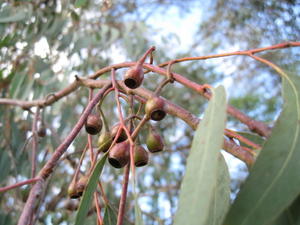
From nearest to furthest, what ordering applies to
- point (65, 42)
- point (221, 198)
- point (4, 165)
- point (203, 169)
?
point (203, 169) < point (221, 198) < point (4, 165) < point (65, 42)

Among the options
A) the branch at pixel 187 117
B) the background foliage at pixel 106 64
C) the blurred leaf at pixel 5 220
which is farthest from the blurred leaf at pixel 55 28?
the branch at pixel 187 117

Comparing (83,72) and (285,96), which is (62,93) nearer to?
(285,96)

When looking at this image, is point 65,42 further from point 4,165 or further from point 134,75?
point 134,75

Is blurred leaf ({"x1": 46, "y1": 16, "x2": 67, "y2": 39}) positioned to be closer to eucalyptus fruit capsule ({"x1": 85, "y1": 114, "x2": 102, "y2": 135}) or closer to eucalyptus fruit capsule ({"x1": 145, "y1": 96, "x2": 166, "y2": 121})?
eucalyptus fruit capsule ({"x1": 85, "y1": 114, "x2": 102, "y2": 135})

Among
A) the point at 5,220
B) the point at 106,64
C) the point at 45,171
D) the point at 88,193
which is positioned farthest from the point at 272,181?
the point at 106,64

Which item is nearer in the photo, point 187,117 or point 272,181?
point 272,181

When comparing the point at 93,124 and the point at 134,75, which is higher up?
the point at 134,75

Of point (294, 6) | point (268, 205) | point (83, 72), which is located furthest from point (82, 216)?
point (294, 6)
